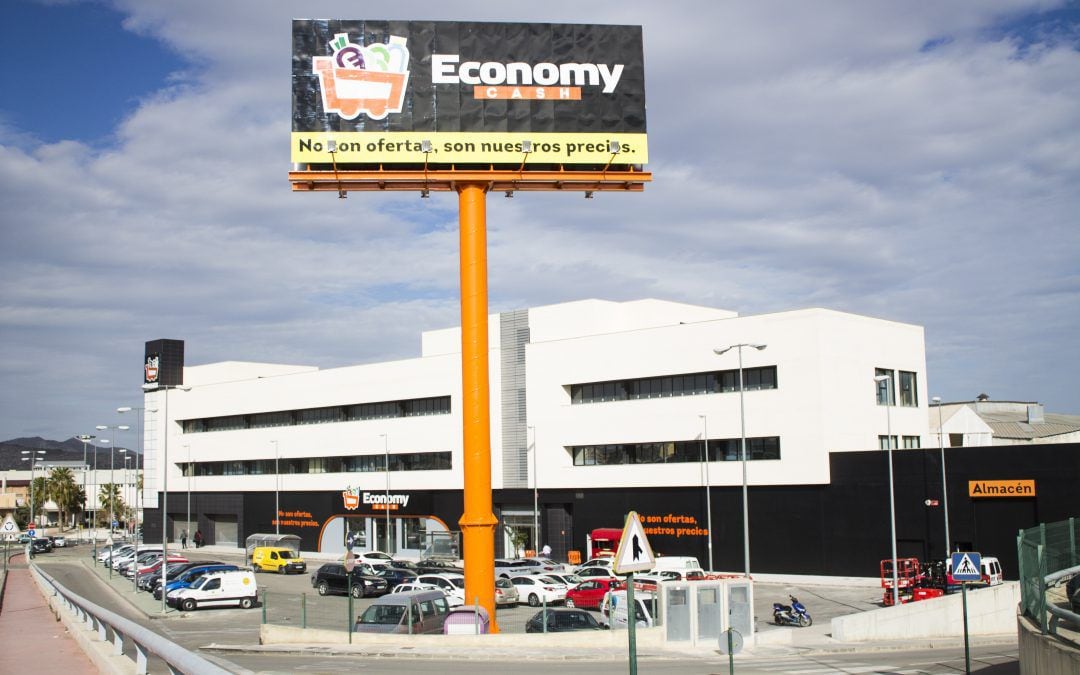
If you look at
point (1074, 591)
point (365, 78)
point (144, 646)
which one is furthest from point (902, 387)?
point (144, 646)

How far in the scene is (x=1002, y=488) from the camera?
169ft

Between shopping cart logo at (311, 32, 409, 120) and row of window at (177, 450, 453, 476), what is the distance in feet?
142

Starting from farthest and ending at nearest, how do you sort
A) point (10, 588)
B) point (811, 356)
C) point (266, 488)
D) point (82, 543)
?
point (82, 543) → point (266, 488) → point (811, 356) → point (10, 588)

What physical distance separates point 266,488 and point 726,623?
221 feet

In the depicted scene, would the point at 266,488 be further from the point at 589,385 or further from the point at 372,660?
the point at 372,660

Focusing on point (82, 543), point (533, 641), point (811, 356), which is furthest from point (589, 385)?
point (82, 543)

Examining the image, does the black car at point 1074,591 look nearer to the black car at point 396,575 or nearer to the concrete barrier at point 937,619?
the concrete barrier at point 937,619

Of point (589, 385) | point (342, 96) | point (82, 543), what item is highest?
point (342, 96)

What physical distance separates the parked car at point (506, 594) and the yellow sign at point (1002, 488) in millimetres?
24662

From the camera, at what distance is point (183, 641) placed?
35.6 m

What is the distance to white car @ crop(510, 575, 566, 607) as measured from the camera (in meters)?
47.5

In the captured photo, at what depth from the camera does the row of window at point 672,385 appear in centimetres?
6041

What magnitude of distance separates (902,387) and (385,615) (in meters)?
41.9

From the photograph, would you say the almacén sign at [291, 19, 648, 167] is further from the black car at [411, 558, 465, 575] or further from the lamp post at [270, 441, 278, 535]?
the lamp post at [270, 441, 278, 535]
